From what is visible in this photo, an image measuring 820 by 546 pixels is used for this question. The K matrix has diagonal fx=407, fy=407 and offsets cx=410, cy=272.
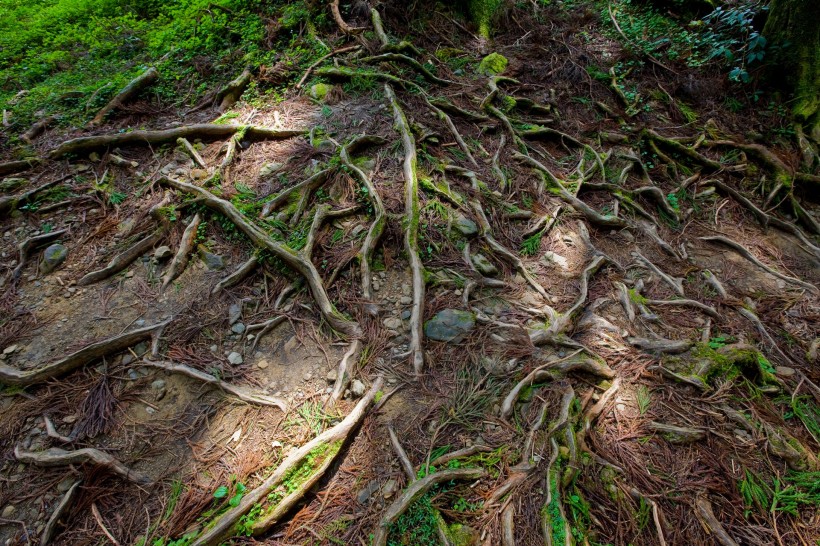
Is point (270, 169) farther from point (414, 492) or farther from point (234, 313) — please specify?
point (414, 492)

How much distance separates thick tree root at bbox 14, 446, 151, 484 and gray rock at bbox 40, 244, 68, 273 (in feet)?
6.48

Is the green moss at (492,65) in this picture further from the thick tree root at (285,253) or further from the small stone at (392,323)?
the small stone at (392,323)

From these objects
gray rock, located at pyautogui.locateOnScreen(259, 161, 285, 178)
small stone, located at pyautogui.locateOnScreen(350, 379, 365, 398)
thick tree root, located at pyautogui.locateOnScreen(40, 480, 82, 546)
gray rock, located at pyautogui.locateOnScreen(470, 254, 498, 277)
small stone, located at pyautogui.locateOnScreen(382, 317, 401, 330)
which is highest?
gray rock, located at pyautogui.locateOnScreen(259, 161, 285, 178)

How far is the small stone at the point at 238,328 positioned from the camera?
352cm

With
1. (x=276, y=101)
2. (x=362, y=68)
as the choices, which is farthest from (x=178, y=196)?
(x=362, y=68)

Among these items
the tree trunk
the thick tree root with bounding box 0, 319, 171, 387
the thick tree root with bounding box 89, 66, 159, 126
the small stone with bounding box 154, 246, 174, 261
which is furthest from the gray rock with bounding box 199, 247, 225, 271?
the tree trunk

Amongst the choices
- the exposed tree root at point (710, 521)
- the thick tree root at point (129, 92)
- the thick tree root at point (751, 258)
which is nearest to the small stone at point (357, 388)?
the exposed tree root at point (710, 521)

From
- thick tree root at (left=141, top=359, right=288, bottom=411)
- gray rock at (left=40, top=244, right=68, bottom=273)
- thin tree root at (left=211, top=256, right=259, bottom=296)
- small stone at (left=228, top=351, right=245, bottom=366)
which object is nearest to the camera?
thick tree root at (left=141, top=359, right=288, bottom=411)

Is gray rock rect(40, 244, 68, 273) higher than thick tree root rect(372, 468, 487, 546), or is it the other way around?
gray rock rect(40, 244, 68, 273)

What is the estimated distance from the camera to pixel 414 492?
2.49 metres

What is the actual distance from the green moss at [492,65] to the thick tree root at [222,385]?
6162mm

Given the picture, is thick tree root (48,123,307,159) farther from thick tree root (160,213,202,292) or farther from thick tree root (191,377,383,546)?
thick tree root (191,377,383,546)

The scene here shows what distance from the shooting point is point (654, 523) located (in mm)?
2486

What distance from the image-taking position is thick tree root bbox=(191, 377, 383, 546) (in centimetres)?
234
